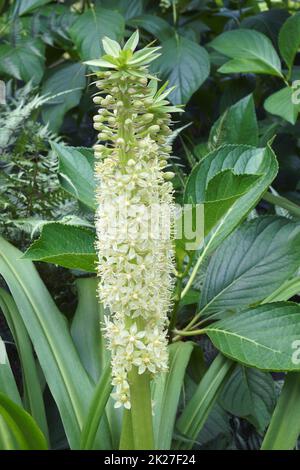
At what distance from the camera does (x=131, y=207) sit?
2.21 ft

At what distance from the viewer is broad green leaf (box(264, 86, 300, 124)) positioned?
1.16 meters

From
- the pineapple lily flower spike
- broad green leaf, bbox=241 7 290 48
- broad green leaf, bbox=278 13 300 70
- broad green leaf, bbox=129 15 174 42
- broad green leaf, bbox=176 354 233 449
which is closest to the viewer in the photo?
the pineapple lily flower spike

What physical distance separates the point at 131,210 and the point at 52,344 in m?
0.31

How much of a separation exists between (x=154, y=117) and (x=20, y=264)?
1.18 ft

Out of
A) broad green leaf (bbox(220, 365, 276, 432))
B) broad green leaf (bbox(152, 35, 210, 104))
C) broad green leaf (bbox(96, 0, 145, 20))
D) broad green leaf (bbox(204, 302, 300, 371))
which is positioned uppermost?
broad green leaf (bbox(96, 0, 145, 20))

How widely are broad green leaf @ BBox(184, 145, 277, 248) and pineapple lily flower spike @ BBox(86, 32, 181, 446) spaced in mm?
195

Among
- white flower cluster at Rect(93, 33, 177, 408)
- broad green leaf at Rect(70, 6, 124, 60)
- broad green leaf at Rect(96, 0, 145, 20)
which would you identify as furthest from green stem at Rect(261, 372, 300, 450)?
broad green leaf at Rect(96, 0, 145, 20)

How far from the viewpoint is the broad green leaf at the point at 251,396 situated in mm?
996

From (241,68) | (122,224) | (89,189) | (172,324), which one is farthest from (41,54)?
(122,224)

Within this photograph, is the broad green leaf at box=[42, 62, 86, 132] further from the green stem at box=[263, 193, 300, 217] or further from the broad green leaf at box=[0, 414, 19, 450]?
the broad green leaf at box=[0, 414, 19, 450]
